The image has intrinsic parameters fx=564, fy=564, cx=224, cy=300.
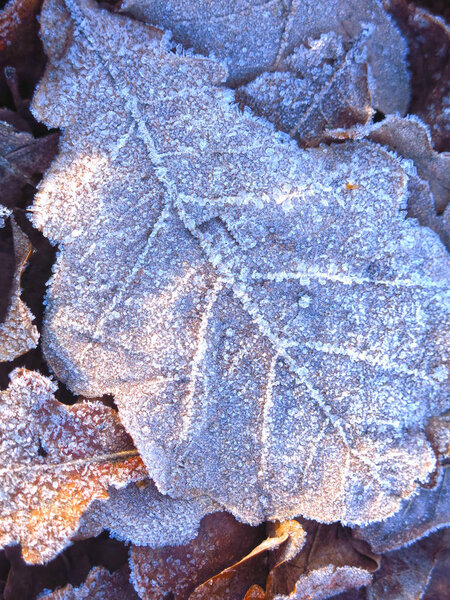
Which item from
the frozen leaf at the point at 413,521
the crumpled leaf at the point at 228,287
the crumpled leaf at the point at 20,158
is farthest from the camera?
the frozen leaf at the point at 413,521

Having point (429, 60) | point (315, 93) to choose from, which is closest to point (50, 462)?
point (315, 93)

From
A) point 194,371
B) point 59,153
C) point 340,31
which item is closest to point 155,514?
point 194,371

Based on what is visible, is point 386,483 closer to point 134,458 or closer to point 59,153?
point 134,458

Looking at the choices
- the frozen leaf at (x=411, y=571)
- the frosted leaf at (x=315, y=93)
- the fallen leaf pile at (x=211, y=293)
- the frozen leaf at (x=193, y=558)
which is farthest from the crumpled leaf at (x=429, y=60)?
the frozen leaf at (x=193, y=558)

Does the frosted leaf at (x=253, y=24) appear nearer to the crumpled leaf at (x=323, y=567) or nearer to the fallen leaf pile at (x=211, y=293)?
the fallen leaf pile at (x=211, y=293)

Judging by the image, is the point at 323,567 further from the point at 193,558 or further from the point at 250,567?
the point at 193,558

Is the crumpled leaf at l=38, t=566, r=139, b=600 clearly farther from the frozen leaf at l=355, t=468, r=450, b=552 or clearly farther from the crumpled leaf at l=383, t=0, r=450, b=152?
the crumpled leaf at l=383, t=0, r=450, b=152

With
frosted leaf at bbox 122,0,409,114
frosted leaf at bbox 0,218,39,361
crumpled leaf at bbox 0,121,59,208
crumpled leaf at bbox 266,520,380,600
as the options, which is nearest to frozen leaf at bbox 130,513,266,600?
crumpled leaf at bbox 266,520,380,600
